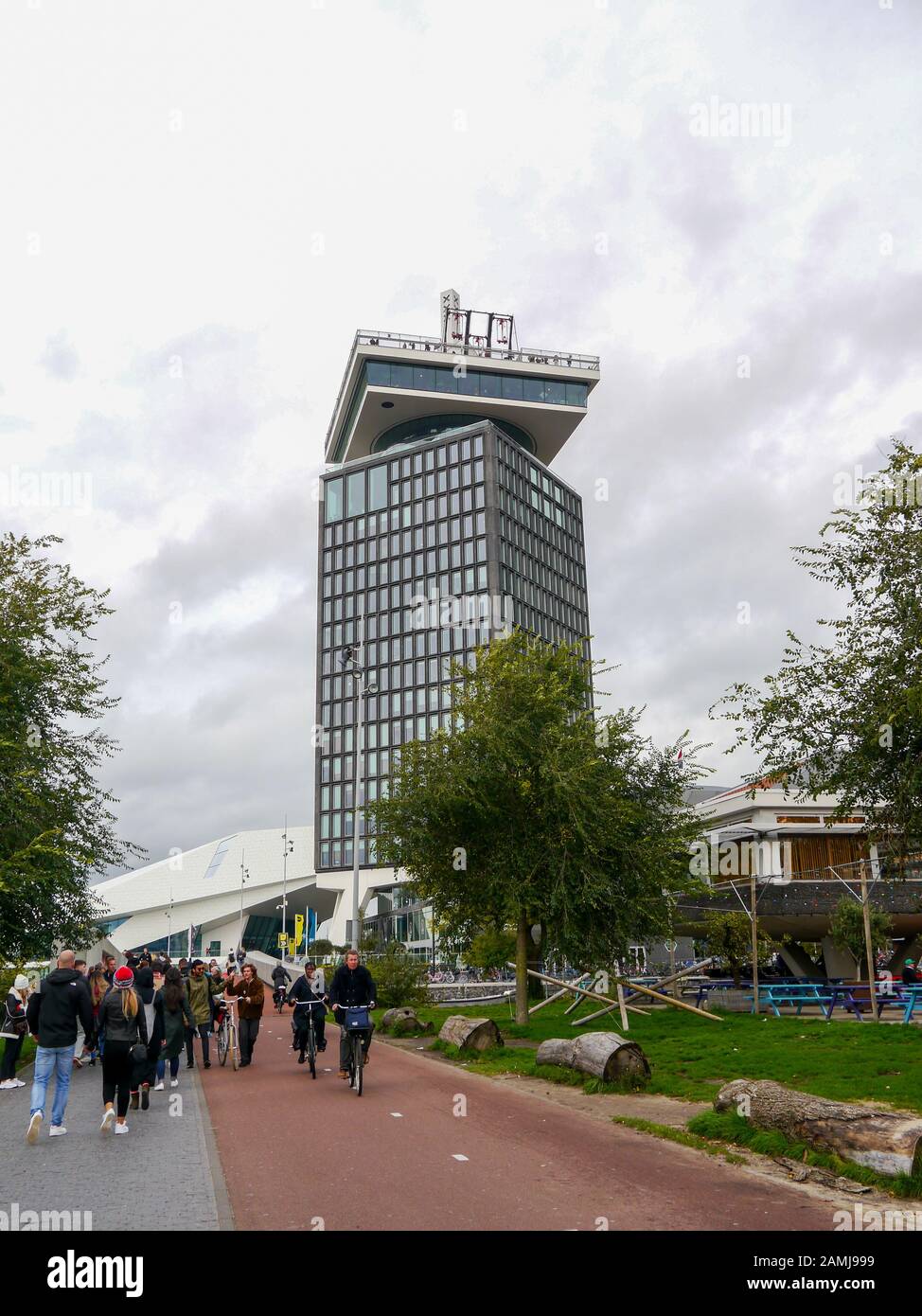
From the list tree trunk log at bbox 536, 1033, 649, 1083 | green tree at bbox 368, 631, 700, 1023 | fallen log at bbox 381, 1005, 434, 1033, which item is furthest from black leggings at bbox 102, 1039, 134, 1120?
fallen log at bbox 381, 1005, 434, 1033

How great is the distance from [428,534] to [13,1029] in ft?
299

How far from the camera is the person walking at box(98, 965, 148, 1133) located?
1148 cm

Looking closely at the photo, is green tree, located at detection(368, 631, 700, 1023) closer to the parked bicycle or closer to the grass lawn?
the grass lawn

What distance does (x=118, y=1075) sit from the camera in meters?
11.7

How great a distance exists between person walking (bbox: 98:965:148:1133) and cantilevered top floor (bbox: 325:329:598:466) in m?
102

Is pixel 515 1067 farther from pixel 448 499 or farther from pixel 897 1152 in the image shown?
pixel 448 499

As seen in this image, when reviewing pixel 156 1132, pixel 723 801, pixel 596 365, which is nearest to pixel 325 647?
pixel 596 365

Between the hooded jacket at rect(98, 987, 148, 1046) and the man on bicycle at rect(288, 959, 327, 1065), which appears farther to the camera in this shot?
the man on bicycle at rect(288, 959, 327, 1065)

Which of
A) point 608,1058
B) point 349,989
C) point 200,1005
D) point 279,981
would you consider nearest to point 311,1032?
point 349,989
